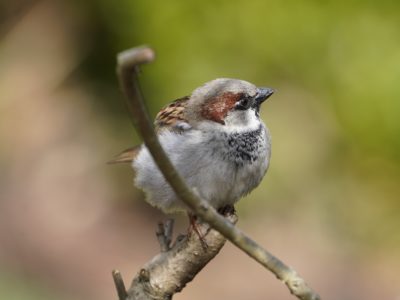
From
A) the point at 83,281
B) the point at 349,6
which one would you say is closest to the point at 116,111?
the point at 83,281

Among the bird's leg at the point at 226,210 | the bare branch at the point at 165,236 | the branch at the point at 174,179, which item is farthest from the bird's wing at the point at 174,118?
the branch at the point at 174,179

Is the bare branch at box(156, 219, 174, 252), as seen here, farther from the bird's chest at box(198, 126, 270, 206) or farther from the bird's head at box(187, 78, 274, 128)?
the bird's head at box(187, 78, 274, 128)

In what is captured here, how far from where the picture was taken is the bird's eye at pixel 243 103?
8.26ft

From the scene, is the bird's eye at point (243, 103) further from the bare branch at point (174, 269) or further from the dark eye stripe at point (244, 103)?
→ the bare branch at point (174, 269)

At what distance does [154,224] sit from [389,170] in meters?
1.59

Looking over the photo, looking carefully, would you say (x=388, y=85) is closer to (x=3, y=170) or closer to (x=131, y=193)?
(x=131, y=193)

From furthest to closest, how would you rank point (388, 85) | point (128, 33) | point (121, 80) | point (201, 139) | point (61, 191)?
point (61, 191), point (128, 33), point (388, 85), point (201, 139), point (121, 80)

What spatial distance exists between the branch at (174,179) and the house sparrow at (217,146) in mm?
1010

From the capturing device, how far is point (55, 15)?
5742mm

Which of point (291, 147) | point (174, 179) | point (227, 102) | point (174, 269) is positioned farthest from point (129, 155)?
point (291, 147)

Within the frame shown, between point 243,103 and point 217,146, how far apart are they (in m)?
0.17

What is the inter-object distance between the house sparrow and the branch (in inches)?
39.7

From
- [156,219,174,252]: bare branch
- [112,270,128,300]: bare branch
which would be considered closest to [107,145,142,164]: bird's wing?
[156,219,174,252]: bare branch

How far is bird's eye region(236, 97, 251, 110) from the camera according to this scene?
2.52 metres
